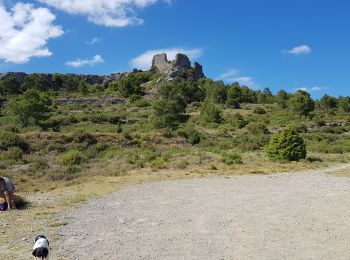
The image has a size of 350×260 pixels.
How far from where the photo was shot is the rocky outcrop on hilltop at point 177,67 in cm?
11394

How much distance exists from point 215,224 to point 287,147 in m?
19.7

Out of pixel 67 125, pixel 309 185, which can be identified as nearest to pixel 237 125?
pixel 67 125

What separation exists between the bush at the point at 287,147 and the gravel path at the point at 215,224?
432 inches

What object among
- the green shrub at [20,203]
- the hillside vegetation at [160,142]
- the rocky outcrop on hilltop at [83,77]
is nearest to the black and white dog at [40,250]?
the green shrub at [20,203]

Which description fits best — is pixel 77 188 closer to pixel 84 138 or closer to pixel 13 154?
pixel 13 154

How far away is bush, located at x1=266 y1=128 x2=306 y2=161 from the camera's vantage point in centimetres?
3023

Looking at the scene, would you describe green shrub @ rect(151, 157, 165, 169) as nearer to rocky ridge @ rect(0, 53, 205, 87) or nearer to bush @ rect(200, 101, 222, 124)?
bush @ rect(200, 101, 222, 124)

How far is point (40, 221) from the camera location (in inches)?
502

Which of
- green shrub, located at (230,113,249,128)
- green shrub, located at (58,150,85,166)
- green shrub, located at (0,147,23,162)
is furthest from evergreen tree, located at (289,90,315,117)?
green shrub, located at (0,147,23,162)

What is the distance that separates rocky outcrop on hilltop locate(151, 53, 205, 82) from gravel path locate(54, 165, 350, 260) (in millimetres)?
94250

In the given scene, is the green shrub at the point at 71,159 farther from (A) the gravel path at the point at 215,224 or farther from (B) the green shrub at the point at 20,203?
(B) the green shrub at the point at 20,203

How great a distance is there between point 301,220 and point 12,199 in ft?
30.2

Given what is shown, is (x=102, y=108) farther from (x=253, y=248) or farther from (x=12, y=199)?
(x=253, y=248)

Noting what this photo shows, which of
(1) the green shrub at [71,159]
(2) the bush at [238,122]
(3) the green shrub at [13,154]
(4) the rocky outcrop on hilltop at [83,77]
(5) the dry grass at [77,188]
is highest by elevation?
(4) the rocky outcrop on hilltop at [83,77]
